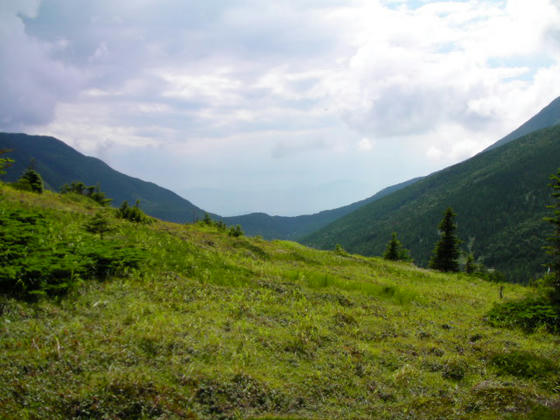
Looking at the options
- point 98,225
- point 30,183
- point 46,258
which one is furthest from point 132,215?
point 46,258

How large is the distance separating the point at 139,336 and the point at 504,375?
9513 mm

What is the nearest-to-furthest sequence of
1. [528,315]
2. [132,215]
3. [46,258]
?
[46,258] → [528,315] → [132,215]

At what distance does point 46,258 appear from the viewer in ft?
30.8

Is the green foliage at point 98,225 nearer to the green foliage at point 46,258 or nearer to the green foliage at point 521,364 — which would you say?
the green foliage at point 46,258

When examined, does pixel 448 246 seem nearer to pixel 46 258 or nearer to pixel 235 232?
pixel 235 232

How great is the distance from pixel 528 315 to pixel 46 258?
17676 mm

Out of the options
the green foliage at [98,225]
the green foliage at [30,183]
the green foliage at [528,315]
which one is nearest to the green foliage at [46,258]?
the green foliage at [98,225]

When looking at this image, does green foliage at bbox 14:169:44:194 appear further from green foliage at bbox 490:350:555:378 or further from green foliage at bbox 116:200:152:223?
green foliage at bbox 490:350:555:378

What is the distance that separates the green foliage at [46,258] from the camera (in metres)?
8.60

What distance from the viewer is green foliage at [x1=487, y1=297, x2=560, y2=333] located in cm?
1344

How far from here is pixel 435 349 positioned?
1034cm

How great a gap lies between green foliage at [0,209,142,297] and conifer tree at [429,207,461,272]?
42962 millimetres

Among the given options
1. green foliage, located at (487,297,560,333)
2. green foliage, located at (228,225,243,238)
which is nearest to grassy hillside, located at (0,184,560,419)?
green foliage, located at (487,297,560,333)

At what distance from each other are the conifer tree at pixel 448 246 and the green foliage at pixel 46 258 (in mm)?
42962
